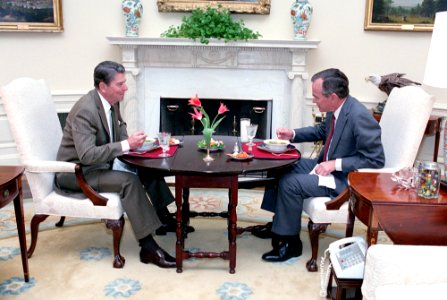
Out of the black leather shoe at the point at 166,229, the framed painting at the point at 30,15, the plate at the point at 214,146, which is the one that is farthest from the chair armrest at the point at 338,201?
the framed painting at the point at 30,15

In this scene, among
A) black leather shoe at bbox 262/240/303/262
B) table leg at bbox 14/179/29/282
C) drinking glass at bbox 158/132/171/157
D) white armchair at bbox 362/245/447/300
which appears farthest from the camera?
black leather shoe at bbox 262/240/303/262

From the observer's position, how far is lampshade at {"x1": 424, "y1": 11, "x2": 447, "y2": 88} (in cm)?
220

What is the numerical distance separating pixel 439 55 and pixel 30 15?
413 cm

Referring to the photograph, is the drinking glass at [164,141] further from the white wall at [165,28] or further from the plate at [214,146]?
the white wall at [165,28]

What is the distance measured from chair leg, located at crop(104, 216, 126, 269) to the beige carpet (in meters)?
0.05

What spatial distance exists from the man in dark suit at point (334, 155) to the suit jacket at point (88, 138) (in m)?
1.13

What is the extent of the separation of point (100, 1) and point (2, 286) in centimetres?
331

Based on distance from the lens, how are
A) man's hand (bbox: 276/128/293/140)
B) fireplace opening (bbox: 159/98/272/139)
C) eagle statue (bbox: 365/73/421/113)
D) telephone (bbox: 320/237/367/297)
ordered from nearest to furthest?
telephone (bbox: 320/237/367/297) < man's hand (bbox: 276/128/293/140) < eagle statue (bbox: 365/73/421/113) < fireplace opening (bbox: 159/98/272/139)

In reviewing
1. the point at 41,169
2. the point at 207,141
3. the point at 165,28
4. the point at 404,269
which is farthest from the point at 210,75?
the point at 404,269

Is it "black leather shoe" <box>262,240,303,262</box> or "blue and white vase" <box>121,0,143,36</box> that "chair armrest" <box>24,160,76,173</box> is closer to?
"black leather shoe" <box>262,240,303,262</box>

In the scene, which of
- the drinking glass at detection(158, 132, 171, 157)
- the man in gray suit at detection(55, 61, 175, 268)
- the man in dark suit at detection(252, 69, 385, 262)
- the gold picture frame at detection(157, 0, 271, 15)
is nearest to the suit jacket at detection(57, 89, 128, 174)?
the man in gray suit at detection(55, 61, 175, 268)

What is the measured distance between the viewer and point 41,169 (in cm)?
288

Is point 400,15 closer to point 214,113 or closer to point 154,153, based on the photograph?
point 214,113

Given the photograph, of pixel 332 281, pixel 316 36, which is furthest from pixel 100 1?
pixel 332 281
